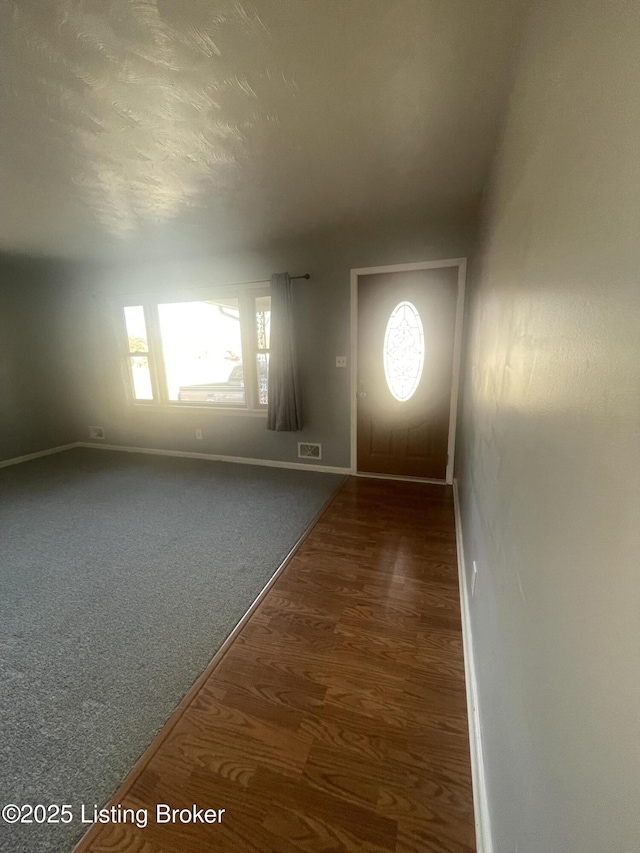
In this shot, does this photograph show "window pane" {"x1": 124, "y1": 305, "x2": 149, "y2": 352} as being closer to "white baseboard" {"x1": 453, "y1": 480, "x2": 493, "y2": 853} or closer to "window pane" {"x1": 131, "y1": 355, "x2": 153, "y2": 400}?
"window pane" {"x1": 131, "y1": 355, "x2": 153, "y2": 400}

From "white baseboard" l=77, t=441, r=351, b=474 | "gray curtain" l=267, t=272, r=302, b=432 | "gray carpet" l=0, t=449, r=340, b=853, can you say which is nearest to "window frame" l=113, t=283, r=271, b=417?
"gray curtain" l=267, t=272, r=302, b=432

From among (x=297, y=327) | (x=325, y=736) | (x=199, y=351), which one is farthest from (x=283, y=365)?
(x=325, y=736)

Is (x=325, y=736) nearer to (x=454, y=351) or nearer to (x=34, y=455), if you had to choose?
(x=454, y=351)

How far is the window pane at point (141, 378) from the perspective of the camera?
4.20m

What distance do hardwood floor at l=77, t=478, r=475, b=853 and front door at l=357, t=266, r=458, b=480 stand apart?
59.7 inches

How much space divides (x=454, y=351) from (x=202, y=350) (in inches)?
122

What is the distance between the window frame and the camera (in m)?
3.52

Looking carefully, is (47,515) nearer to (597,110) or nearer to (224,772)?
(224,772)

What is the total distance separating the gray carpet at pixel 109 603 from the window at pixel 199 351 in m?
1.13

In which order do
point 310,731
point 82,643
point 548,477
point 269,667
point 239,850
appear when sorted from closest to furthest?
point 548,477 → point 239,850 → point 310,731 → point 269,667 → point 82,643

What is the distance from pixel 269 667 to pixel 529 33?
2.39 metres

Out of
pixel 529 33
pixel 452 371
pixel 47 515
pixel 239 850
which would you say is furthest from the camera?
pixel 452 371

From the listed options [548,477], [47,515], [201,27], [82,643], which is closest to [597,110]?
[548,477]

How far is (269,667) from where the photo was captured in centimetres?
137
